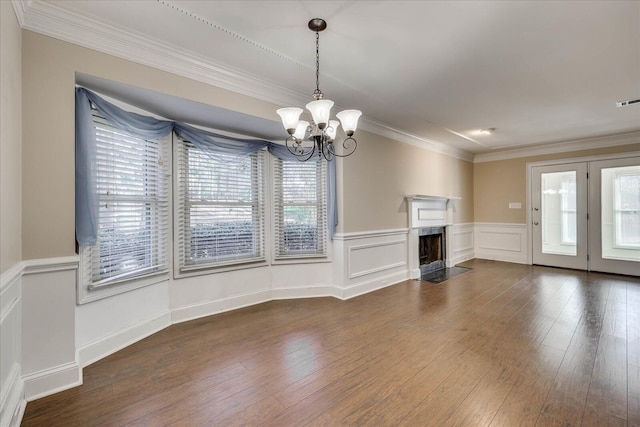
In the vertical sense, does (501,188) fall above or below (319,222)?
above

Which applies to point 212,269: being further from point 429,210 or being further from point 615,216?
point 615,216

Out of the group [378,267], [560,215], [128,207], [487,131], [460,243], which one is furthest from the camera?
[460,243]

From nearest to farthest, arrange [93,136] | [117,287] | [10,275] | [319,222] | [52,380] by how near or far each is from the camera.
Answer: [10,275]
[52,380]
[93,136]
[117,287]
[319,222]

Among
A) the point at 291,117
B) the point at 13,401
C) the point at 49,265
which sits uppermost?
the point at 291,117

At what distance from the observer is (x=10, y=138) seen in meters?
1.71

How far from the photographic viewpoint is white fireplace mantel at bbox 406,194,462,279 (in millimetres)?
5148

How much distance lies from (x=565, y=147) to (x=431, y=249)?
3.61m

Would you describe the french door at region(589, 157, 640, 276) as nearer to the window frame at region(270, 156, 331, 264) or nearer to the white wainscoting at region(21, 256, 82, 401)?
the window frame at region(270, 156, 331, 264)

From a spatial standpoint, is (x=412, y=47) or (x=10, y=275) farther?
(x=412, y=47)

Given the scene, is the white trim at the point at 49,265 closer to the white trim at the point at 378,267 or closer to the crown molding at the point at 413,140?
the white trim at the point at 378,267

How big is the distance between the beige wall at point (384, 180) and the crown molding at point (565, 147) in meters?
1.60

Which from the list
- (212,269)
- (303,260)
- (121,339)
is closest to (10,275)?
(121,339)

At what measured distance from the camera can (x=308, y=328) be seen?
3.04 metres

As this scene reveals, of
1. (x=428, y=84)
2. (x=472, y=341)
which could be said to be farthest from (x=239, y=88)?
(x=472, y=341)
